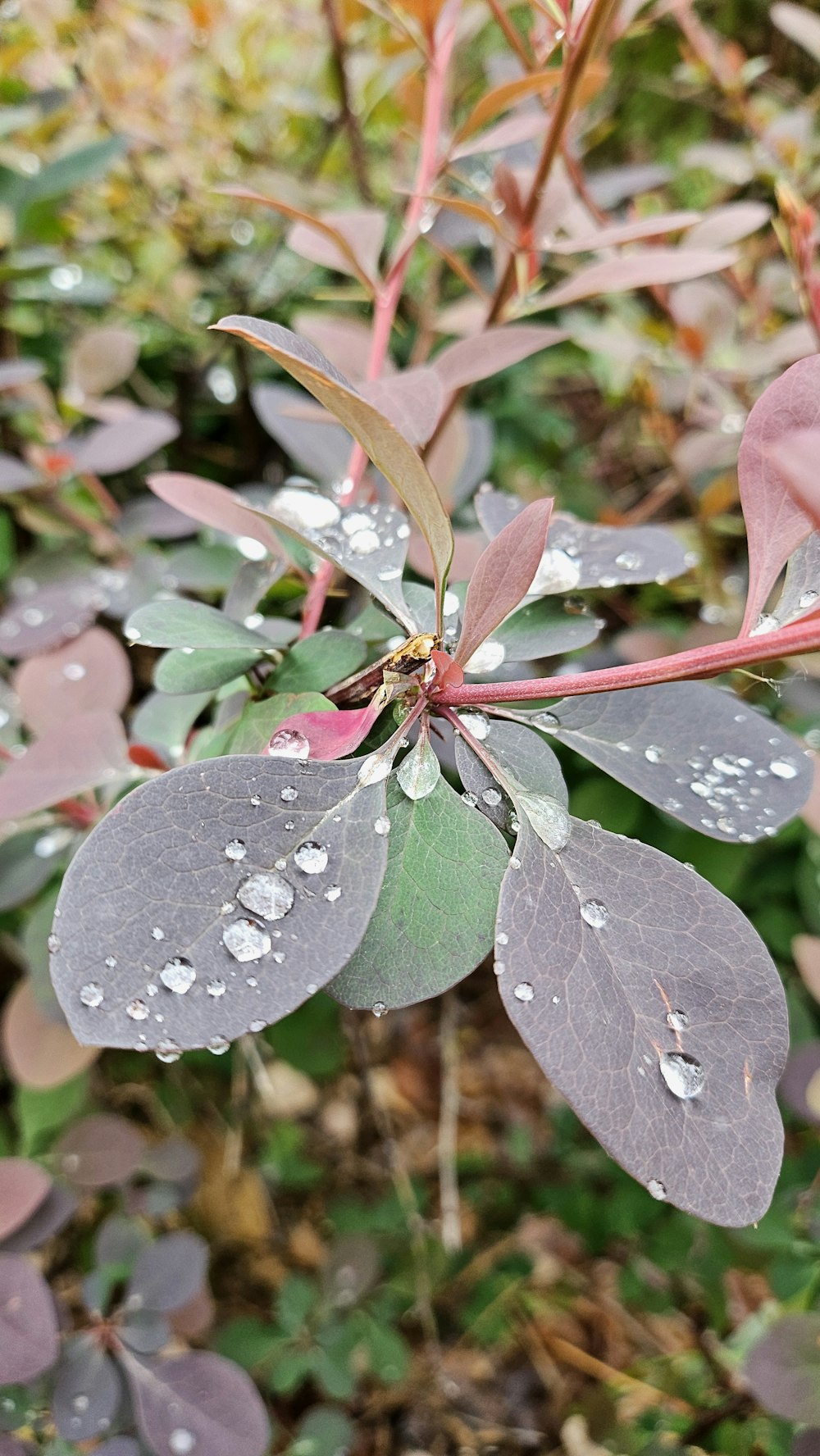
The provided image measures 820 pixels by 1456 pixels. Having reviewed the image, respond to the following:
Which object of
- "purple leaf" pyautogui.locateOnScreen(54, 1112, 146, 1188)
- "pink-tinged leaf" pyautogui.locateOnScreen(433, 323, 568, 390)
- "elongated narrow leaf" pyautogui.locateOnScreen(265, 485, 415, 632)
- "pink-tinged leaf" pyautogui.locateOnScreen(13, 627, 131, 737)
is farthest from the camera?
"purple leaf" pyautogui.locateOnScreen(54, 1112, 146, 1188)

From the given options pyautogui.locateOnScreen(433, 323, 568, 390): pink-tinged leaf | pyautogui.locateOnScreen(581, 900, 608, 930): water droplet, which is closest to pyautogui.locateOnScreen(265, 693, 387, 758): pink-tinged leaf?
pyautogui.locateOnScreen(581, 900, 608, 930): water droplet

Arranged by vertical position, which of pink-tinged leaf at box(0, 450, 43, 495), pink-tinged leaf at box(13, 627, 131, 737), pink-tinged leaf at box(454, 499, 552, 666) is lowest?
pink-tinged leaf at box(13, 627, 131, 737)

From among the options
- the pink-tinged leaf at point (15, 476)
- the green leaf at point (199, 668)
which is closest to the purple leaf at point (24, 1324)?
the green leaf at point (199, 668)

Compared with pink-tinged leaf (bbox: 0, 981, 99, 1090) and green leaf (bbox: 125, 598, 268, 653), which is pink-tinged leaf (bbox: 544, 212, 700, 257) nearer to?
green leaf (bbox: 125, 598, 268, 653)

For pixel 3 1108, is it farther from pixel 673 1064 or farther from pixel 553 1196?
pixel 673 1064

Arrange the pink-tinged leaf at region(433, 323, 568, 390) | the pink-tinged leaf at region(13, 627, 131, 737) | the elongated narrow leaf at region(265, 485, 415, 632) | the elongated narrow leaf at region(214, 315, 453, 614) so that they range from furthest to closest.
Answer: the pink-tinged leaf at region(13, 627, 131, 737) → the pink-tinged leaf at region(433, 323, 568, 390) → the elongated narrow leaf at region(265, 485, 415, 632) → the elongated narrow leaf at region(214, 315, 453, 614)

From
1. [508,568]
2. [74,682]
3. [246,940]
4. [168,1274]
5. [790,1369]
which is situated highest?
[508,568]

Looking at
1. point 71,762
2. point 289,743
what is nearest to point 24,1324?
point 71,762

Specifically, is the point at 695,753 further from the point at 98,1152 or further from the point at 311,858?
the point at 98,1152
